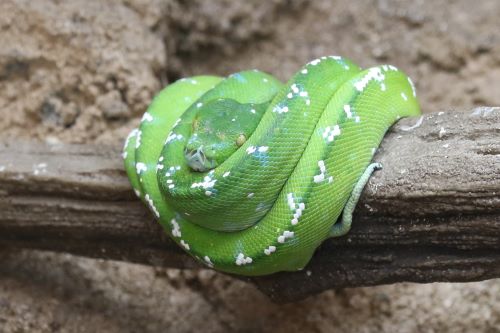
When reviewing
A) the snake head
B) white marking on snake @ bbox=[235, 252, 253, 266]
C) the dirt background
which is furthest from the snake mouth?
the dirt background

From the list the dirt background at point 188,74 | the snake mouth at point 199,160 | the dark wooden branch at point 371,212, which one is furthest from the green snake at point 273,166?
the dirt background at point 188,74

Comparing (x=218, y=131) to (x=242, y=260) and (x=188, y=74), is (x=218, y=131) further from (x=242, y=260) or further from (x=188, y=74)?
(x=188, y=74)

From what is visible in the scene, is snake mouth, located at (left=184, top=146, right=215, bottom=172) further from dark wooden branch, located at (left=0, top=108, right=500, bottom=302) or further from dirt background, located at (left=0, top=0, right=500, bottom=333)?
dirt background, located at (left=0, top=0, right=500, bottom=333)

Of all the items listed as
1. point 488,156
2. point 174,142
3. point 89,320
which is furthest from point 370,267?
point 89,320

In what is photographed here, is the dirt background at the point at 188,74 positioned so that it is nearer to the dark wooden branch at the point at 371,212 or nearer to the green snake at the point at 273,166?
the dark wooden branch at the point at 371,212

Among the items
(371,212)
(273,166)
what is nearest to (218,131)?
(273,166)
